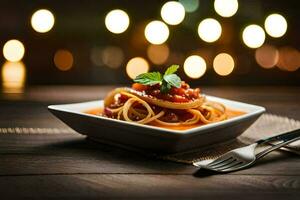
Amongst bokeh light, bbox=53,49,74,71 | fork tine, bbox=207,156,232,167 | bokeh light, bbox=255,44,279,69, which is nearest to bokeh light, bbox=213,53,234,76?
bokeh light, bbox=255,44,279,69

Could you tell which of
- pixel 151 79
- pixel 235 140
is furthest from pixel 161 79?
pixel 235 140

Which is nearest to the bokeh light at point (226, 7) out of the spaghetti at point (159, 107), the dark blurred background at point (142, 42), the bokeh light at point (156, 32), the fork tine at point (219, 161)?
the dark blurred background at point (142, 42)

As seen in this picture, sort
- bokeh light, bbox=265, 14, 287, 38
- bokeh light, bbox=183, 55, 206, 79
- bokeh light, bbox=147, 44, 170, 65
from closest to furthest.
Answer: bokeh light, bbox=265, 14, 287, 38
bokeh light, bbox=183, 55, 206, 79
bokeh light, bbox=147, 44, 170, 65

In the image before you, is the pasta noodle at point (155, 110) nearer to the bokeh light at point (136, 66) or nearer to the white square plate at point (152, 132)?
the white square plate at point (152, 132)

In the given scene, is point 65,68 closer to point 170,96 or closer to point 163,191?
point 170,96

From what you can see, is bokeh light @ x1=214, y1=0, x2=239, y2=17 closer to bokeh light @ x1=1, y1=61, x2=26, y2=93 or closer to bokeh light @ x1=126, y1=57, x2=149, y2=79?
bokeh light @ x1=126, y1=57, x2=149, y2=79

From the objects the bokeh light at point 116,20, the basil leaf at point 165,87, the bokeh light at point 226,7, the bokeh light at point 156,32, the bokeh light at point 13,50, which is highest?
the bokeh light at point 226,7
